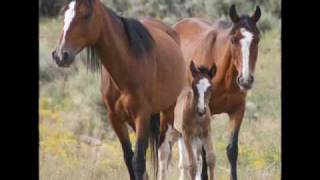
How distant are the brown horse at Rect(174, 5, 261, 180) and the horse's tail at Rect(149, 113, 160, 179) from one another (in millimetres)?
336

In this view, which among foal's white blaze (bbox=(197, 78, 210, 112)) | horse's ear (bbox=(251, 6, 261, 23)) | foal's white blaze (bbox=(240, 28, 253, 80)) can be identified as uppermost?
horse's ear (bbox=(251, 6, 261, 23))

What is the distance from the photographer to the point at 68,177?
18.5 feet

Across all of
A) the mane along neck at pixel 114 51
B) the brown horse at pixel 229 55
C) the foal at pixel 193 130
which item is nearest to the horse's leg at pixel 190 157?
the foal at pixel 193 130

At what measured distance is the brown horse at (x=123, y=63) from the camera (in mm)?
4812

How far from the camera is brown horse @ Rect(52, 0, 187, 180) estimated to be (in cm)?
481

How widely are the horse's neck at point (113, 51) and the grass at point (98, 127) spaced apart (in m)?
0.82

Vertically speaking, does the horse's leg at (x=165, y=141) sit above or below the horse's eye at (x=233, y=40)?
below

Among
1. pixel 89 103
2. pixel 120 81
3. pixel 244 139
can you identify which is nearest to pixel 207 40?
pixel 244 139

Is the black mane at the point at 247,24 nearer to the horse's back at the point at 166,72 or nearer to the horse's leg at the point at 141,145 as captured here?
the horse's back at the point at 166,72

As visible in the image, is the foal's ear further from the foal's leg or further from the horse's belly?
the foal's leg

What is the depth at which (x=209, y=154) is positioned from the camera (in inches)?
215

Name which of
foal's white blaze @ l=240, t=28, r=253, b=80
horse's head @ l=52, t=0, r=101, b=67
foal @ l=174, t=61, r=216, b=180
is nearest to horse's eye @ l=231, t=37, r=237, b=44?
foal's white blaze @ l=240, t=28, r=253, b=80
